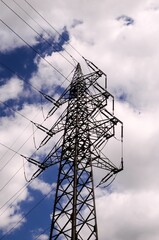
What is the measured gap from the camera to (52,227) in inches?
559

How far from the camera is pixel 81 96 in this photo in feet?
→ 64.6

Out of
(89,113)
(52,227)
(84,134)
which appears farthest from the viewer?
(89,113)

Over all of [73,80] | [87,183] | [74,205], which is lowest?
[74,205]

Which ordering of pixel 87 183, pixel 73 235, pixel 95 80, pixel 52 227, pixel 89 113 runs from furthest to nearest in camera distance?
1. pixel 95 80
2. pixel 89 113
3. pixel 87 183
4. pixel 52 227
5. pixel 73 235

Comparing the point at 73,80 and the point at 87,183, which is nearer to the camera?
the point at 87,183

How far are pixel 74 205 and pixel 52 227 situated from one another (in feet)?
4.36

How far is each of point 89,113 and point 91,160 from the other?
312cm

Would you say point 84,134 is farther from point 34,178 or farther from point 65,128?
point 34,178

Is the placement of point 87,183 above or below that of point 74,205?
above

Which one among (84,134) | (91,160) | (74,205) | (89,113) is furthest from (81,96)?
(74,205)

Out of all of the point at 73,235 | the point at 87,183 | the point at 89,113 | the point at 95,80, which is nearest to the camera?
the point at 73,235

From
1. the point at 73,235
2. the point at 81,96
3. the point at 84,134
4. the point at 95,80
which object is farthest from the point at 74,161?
the point at 95,80

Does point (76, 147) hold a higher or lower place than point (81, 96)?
lower

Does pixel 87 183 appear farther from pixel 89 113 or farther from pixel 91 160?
pixel 89 113
